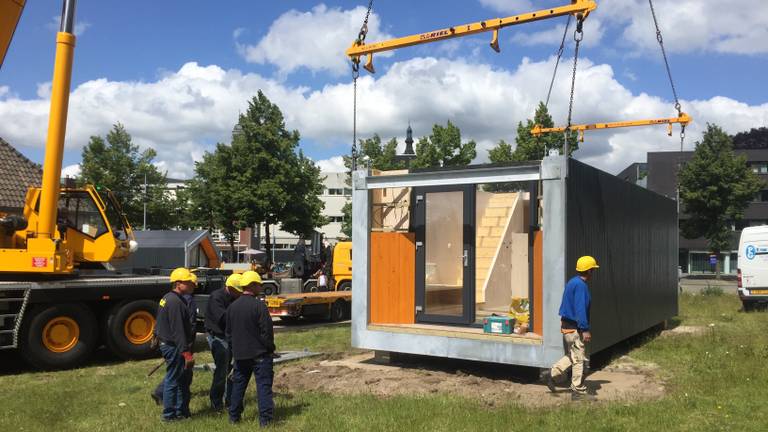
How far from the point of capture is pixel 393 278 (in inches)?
420

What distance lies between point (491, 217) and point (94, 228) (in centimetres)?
729

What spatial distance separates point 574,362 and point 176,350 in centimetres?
471

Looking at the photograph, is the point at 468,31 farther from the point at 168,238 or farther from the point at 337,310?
the point at 168,238

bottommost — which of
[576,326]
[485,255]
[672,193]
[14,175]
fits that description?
[576,326]

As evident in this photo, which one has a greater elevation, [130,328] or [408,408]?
[130,328]

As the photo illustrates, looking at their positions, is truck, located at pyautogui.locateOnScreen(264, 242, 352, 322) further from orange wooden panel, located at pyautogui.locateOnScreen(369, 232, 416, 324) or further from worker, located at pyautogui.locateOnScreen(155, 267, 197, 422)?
worker, located at pyautogui.locateOnScreen(155, 267, 197, 422)

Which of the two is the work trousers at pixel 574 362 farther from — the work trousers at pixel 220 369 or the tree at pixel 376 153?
the tree at pixel 376 153

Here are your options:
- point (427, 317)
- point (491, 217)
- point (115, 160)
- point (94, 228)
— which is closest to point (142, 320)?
point (94, 228)

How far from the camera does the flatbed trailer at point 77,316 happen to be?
10.7 metres

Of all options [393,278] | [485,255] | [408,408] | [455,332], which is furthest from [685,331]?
[408,408]

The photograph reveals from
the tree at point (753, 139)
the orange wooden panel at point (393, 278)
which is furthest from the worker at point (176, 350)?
the tree at point (753, 139)

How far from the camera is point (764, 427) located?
6621 millimetres

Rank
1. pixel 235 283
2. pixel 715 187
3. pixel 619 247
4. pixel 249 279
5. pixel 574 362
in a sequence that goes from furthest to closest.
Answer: pixel 715 187 → pixel 619 247 → pixel 574 362 → pixel 235 283 → pixel 249 279

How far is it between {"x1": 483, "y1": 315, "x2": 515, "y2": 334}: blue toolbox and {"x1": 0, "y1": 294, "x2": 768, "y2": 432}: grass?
1.63 metres
